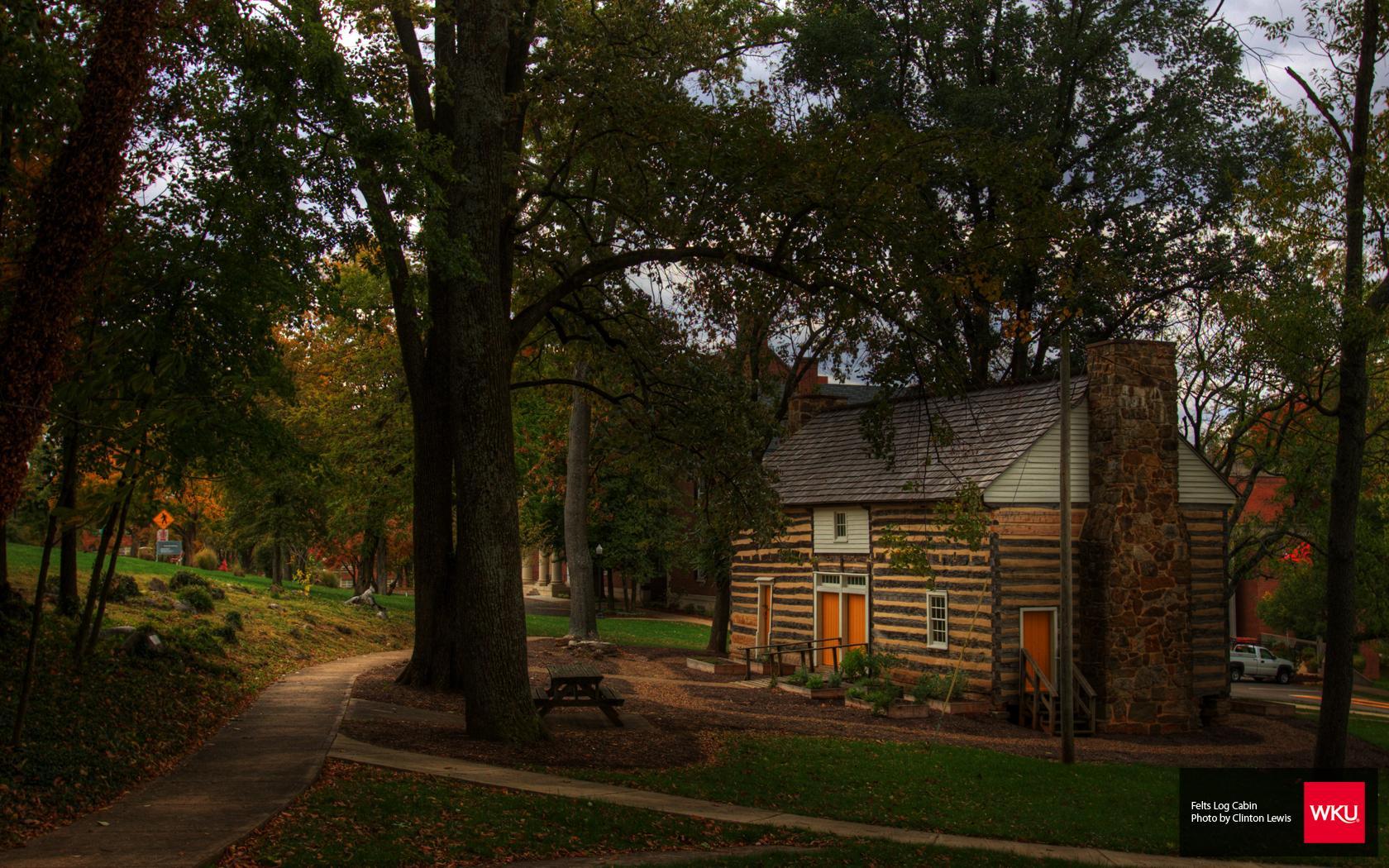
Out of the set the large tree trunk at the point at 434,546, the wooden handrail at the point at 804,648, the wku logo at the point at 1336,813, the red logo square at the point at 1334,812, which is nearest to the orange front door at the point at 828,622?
the wooden handrail at the point at 804,648

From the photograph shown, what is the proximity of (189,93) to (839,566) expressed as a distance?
62.4 feet

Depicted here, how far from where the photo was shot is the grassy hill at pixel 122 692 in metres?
8.98

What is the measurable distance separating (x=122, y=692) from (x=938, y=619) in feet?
55.1

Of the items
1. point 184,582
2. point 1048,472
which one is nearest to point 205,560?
point 184,582

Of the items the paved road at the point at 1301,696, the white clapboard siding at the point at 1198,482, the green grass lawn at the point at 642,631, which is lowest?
the paved road at the point at 1301,696

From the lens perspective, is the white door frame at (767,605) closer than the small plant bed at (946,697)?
No

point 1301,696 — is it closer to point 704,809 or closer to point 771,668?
point 771,668

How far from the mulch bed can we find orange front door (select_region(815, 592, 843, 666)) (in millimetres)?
2651

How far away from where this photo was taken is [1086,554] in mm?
22828

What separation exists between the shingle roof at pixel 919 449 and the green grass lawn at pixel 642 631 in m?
8.98

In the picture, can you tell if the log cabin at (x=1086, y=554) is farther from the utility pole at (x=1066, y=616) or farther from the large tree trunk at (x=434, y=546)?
the large tree trunk at (x=434, y=546)

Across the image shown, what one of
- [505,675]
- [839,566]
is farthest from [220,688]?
[839,566]

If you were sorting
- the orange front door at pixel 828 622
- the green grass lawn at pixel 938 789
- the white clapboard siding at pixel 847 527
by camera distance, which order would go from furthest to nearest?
the orange front door at pixel 828 622
the white clapboard siding at pixel 847 527
the green grass lawn at pixel 938 789

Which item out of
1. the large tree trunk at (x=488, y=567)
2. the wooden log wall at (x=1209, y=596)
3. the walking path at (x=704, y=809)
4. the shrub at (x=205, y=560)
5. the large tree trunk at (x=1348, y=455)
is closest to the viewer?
the walking path at (x=704, y=809)
